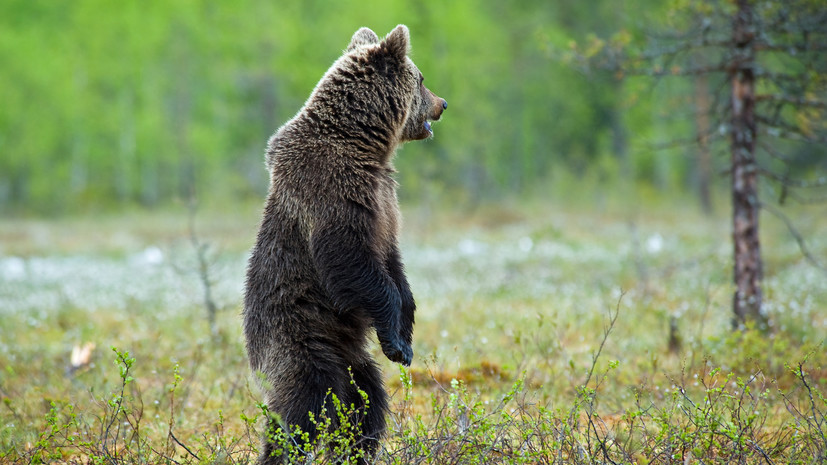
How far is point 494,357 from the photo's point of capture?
25.9 ft

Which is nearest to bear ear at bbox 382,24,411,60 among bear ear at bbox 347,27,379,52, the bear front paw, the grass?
bear ear at bbox 347,27,379,52

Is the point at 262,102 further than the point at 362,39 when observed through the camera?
Yes

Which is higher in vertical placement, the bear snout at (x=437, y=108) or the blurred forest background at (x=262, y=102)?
the blurred forest background at (x=262, y=102)

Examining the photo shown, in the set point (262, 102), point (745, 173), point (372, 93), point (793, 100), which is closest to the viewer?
point (372, 93)

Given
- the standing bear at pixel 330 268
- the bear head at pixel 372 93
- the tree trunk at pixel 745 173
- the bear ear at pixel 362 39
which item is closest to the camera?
the standing bear at pixel 330 268

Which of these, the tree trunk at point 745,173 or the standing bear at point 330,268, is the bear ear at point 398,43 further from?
the tree trunk at point 745,173

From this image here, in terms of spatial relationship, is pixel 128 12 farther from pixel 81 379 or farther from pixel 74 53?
pixel 81 379

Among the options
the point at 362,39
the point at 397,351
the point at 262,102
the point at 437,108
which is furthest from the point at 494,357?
the point at 262,102

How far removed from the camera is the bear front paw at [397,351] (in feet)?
13.4

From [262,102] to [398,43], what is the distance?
3149cm

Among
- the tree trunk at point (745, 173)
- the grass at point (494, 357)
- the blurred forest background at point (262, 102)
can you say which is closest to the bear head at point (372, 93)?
→ the grass at point (494, 357)

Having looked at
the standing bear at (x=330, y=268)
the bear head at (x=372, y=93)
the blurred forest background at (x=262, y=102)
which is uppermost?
the blurred forest background at (x=262, y=102)

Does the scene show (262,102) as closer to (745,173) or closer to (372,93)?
(745,173)

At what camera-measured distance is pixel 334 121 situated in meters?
4.39
